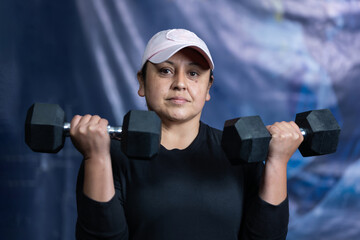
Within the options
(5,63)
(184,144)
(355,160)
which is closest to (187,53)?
(184,144)

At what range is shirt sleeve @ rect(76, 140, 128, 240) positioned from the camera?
82 centimetres

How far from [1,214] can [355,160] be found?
1.56m

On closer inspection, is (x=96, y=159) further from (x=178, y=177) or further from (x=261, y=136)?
(x=261, y=136)

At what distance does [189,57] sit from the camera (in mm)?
934

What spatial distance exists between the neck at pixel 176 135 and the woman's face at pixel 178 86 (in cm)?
2

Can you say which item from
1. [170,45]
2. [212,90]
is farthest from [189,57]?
[212,90]

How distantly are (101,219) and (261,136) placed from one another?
38 centimetres

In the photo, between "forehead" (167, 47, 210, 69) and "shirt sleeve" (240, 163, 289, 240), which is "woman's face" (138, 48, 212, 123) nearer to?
"forehead" (167, 47, 210, 69)

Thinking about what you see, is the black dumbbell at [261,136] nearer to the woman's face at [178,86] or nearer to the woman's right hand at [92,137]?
the woman's face at [178,86]

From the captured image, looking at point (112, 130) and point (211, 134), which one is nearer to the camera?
point (112, 130)

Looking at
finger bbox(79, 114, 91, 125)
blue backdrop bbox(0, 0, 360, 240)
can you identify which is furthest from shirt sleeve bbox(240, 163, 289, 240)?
blue backdrop bbox(0, 0, 360, 240)

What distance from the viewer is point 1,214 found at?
162cm

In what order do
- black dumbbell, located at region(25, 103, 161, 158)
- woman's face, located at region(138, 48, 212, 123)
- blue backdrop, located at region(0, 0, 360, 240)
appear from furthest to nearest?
blue backdrop, located at region(0, 0, 360, 240) < woman's face, located at region(138, 48, 212, 123) < black dumbbell, located at region(25, 103, 161, 158)

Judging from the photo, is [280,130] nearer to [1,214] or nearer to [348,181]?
[348,181]
